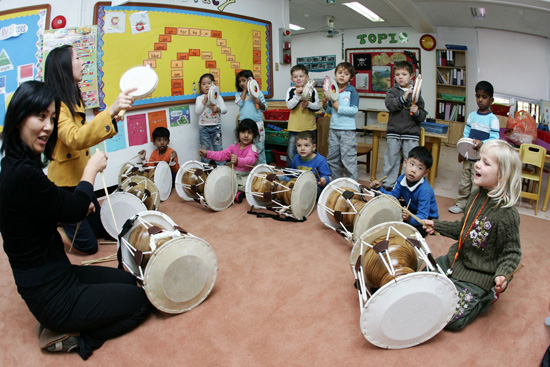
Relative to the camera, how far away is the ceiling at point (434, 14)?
4789 mm

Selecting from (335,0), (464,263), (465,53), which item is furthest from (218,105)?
(465,53)

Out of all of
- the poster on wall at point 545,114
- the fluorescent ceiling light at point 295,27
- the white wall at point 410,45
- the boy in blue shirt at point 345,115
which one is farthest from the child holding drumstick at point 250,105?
the fluorescent ceiling light at point 295,27

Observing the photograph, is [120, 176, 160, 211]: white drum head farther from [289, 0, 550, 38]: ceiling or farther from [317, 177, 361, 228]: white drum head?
[289, 0, 550, 38]: ceiling

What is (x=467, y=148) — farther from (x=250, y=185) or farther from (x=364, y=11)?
(x=364, y=11)

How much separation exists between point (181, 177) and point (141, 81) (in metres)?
1.59

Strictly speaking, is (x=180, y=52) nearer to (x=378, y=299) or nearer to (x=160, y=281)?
(x=160, y=281)

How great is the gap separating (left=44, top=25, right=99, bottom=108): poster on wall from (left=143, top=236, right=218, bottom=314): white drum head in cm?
229

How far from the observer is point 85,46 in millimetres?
3896

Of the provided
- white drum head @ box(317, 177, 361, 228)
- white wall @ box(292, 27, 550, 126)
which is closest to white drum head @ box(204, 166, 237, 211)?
white drum head @ box(317, 177, 361, 228)

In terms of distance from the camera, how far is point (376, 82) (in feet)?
28.1

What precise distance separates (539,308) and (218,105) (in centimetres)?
369

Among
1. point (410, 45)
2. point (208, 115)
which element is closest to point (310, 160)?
point (208, 115)

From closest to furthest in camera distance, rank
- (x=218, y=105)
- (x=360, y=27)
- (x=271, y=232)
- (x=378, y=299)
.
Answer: (x=378, y=299)
(x=271, y=232)
(x=218, y=105)
(x=360, y=27)

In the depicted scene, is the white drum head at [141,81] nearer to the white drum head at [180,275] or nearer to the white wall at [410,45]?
the white drum head at [180,275]
